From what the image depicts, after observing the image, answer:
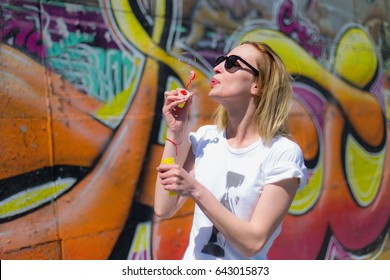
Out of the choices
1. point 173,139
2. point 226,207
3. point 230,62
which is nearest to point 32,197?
point 173,139

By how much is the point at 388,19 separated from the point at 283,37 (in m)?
1.77

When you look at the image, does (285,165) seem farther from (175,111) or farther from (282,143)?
(175,111)

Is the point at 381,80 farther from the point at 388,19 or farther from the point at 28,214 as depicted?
the point at 28,214

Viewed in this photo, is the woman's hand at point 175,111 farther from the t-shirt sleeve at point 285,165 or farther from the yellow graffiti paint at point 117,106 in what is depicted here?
the yellow graffiti paint at point 117,106

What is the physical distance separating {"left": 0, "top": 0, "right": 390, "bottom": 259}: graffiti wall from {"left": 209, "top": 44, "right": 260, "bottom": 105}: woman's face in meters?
0.49

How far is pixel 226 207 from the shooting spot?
1.99 metres

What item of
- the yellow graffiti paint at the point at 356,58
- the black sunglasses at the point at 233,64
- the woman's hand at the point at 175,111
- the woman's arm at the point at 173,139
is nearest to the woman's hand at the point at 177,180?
the woman's arm at the point at 173,139

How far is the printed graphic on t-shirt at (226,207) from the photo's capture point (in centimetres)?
198

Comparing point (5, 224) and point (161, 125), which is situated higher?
point (161, 125)

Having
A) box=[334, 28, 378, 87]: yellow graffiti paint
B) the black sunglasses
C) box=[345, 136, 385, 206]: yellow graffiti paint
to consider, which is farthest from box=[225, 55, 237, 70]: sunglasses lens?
box=[345, 136, 385, 206]: yellow graffiti paint

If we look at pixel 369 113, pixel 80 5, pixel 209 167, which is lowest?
pixel 369 113

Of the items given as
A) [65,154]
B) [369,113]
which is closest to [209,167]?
[65,154]

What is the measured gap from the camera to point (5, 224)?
2941 millimetres

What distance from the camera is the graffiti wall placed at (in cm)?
302
